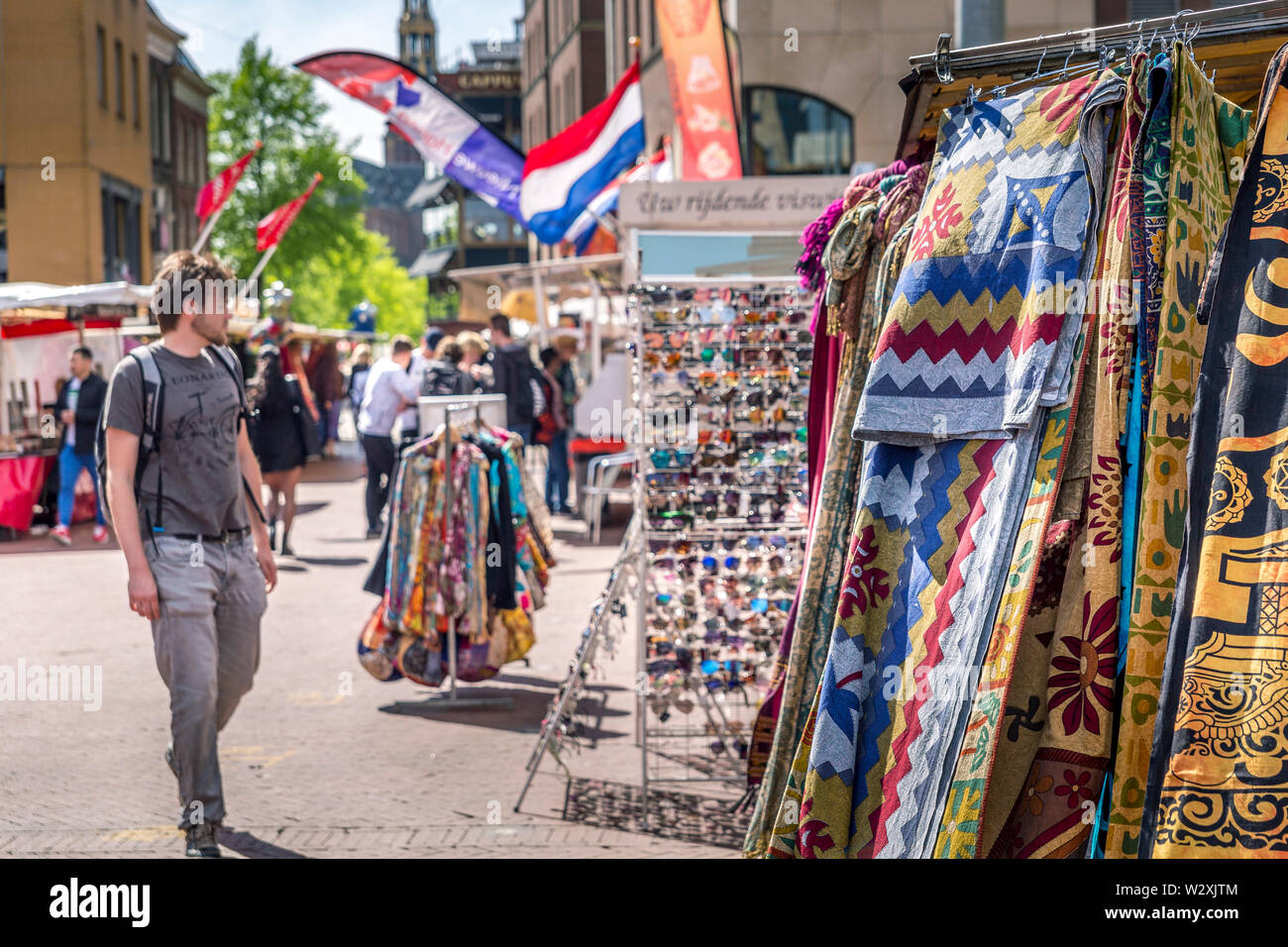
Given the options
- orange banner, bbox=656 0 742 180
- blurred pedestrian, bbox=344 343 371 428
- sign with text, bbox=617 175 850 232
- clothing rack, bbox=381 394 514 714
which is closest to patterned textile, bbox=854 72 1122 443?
clothing rack, bbox=381 394 514 714

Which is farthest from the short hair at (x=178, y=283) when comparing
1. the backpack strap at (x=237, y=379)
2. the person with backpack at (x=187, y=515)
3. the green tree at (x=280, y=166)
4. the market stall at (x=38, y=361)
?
the green tree at (x=280, y=166)

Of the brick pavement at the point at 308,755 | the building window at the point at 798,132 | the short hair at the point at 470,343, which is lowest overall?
the brick pavement at the point at 308,755

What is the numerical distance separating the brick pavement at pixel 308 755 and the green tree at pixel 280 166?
86.2ft

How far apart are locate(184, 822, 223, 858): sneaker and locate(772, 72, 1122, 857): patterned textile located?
2588 mm

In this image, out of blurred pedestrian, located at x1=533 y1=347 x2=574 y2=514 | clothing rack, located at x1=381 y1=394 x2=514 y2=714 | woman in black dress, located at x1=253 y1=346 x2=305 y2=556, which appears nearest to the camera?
clothing rack, located at x1=381 y1=394 x2=514 y2=714

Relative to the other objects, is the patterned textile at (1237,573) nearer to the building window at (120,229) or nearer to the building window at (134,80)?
the building window at (134,80)

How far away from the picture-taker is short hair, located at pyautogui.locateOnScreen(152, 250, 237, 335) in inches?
191

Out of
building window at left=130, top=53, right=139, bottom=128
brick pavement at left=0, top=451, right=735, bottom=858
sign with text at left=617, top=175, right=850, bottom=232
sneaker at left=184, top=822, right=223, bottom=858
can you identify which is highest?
building window at left=130, top=53, right=139, bottom=128

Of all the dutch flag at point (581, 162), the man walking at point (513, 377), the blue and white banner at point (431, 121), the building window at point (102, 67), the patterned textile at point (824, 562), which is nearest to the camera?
the patterned textile at point (824, 562)

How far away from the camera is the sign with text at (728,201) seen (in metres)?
11.0

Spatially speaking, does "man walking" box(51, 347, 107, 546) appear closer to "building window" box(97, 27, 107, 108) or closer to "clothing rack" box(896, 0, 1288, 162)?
"building window" box(97, 27, 107, 108)

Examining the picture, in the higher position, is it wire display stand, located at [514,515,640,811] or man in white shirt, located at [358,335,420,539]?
man in white shirt, located at [358,335,420,539]

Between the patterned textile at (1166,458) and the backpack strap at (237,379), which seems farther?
the backpack strap at (237,379)

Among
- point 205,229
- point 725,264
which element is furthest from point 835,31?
point 725,264
